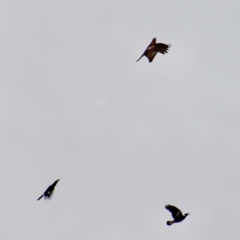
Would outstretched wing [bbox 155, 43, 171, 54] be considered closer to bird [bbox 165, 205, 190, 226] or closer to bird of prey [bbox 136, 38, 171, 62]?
bird of prey [bbox 136, 38, 171, 62]

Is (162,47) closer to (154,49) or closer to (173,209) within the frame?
(154,49)

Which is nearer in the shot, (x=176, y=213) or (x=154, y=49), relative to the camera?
(x=176, y=213)

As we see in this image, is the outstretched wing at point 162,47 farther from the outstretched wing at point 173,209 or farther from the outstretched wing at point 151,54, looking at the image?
the outstretched wing at point 173,209

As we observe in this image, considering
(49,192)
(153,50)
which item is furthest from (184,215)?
(153,50)

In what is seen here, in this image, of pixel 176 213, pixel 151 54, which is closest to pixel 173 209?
pixel 176 213

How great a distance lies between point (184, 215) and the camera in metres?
31.7

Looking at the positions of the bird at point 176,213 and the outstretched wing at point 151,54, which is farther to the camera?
the outstretched wing at point 151,54

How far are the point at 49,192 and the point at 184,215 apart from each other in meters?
9.52

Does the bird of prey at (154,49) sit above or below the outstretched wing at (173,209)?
above

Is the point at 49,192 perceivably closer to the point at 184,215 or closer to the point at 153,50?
the point at 184,215

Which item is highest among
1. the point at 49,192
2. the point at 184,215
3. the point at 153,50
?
the point at 153,50

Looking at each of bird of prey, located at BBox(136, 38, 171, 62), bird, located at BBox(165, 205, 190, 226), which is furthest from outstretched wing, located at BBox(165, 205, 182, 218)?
bird of prey, located at BBox(136, 38, 171, 62)

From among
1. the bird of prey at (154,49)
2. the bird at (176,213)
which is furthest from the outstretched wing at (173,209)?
the bird of prey at (154,49)

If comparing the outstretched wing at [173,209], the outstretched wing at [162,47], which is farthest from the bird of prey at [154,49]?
the outstretched wing at [173,209]
